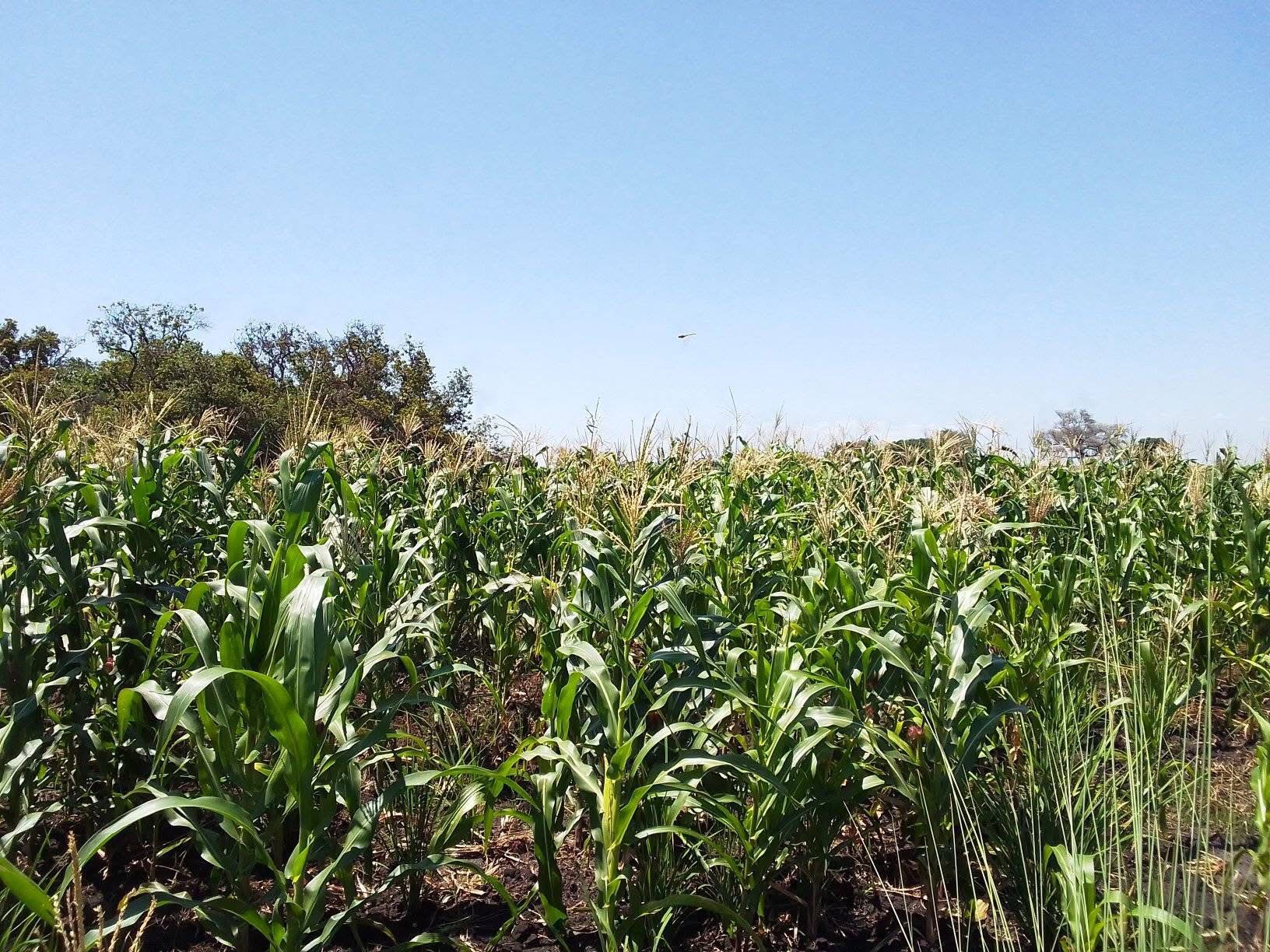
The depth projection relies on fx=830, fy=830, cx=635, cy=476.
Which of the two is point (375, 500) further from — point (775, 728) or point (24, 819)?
point (775, 728)

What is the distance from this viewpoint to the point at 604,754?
270cm

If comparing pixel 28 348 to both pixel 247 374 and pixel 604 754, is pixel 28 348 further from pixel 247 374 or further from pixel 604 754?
pixel 604 754

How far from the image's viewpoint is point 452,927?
2492mm

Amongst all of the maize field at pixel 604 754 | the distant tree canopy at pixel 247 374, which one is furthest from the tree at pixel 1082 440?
the distant tree canopy at pixel 247 374

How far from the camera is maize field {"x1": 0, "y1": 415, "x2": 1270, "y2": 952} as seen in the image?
85.8 inches

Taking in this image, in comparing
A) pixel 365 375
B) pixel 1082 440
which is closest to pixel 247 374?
pixel 365 375

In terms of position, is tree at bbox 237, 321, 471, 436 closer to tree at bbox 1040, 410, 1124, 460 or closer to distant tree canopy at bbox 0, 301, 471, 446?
distant tree canopy at bbox 0, 301, 471, 446

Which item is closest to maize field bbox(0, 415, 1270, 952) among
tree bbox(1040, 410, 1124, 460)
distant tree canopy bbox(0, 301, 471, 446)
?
tree bbox(1040, 410, 1124, 460)

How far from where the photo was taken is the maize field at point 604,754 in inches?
85.8

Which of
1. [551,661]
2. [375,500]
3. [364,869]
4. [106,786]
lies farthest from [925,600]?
[375,500]

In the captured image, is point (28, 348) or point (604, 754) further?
point (28, 348)

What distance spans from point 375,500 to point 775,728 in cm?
362

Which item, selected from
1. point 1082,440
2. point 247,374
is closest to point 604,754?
point 1082,440

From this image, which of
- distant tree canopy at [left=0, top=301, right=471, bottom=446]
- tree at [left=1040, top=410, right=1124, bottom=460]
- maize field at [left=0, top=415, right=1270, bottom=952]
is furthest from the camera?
distant tree canopy at [left=0, top=301, right=471, bottom=446]
